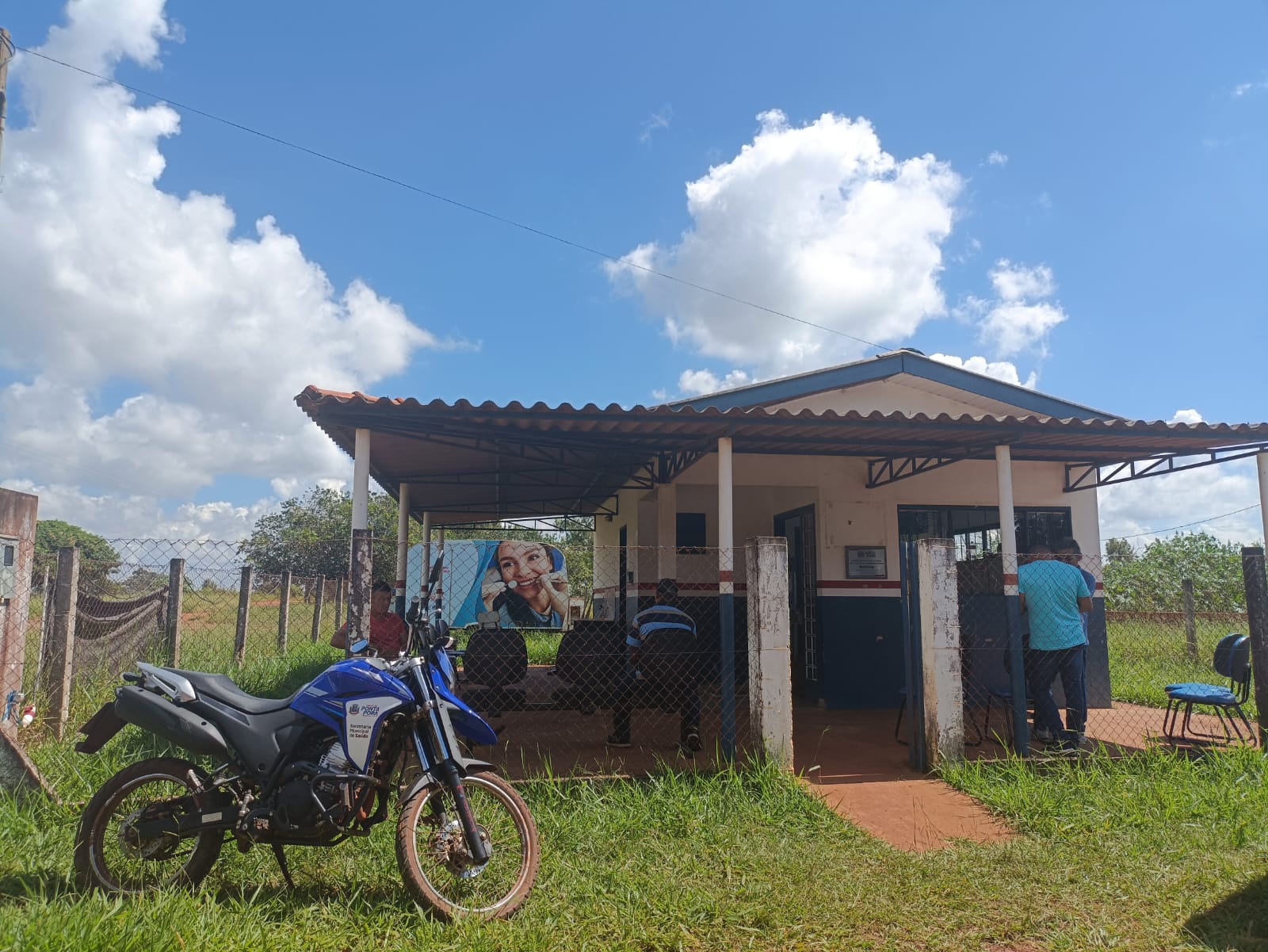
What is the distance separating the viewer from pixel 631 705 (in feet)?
20.8

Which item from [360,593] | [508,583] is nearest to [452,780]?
[360,593]

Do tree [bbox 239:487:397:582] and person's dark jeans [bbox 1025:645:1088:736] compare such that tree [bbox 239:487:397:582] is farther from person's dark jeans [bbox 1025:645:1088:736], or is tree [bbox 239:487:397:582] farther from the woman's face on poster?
person's dark jeans [bbox 1025:645:1088:736]

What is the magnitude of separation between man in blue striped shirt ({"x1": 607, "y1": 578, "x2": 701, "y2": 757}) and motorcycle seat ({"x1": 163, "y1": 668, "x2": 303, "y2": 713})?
303 centimetres

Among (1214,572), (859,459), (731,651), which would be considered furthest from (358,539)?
(1214,572)

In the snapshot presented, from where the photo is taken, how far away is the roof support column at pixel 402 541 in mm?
7445

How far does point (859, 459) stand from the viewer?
30.4 ft

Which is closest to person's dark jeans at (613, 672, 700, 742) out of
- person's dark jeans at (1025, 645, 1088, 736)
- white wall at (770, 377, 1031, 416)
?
person's dark jeans at (1025, 645, 1088, 736)

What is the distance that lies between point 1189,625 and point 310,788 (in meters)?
11.8

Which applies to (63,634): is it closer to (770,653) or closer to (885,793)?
(770,653)

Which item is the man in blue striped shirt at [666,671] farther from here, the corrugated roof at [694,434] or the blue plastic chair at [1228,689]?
the blue plastic chair at [1228,689]

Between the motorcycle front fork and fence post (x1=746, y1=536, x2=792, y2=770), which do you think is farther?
fence post (x1=746, y1=536, x2=792, y2=770)

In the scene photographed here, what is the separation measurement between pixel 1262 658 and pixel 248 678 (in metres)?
8.38

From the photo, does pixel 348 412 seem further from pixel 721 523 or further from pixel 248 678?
pixel 248 678

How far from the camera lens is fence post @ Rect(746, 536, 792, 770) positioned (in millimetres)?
5488
